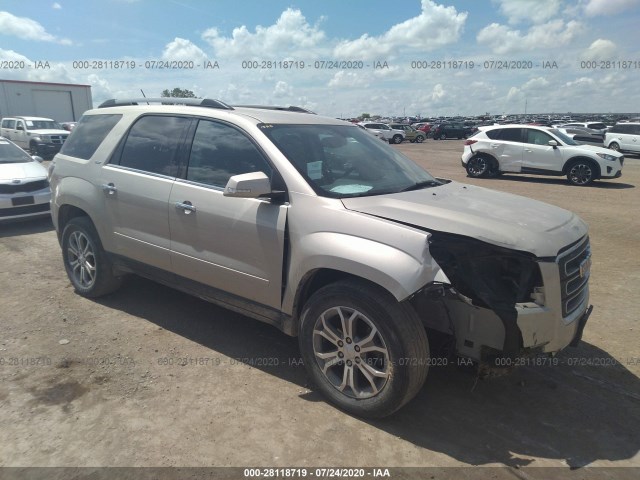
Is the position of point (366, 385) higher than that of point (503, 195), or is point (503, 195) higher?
point (503, 195)

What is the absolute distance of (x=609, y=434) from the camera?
2.92m

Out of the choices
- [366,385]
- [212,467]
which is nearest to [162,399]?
[212,467]

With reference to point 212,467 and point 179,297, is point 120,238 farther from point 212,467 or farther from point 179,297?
point 212,467

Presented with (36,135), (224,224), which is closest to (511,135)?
(224,224)

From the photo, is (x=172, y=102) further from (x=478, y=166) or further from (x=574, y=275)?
(x=478, y=166)

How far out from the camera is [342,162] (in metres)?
3.64

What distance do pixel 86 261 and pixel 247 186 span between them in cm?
260

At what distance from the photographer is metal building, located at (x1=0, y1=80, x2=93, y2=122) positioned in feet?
127

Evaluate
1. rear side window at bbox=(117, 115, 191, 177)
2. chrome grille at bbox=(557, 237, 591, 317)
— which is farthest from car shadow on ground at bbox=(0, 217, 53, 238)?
chrome grille at bbox=(557, 237, 591, 317)

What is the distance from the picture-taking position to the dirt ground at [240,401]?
8.88 ft

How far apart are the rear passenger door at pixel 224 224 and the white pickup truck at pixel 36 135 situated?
20587mm

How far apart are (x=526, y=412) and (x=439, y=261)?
120cm

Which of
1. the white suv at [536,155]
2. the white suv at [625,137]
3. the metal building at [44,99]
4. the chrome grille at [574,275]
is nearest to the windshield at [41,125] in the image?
the metal building at [44,99]

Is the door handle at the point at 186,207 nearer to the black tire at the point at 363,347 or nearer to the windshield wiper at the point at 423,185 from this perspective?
the black tire at the point at 363,347
